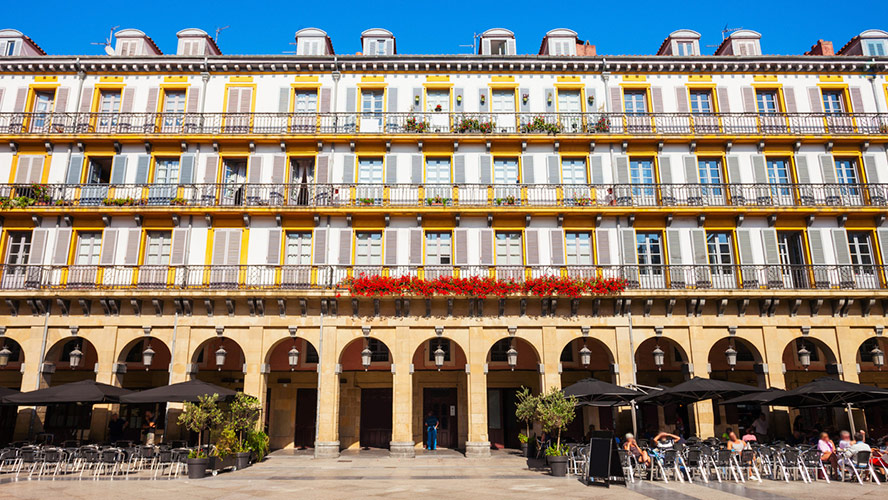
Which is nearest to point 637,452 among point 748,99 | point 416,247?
point 416,247

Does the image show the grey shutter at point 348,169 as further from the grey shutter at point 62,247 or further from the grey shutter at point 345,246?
the grey shutter at point 62,247

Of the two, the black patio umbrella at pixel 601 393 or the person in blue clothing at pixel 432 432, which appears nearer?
the black patio umbrella at pixel 601 393

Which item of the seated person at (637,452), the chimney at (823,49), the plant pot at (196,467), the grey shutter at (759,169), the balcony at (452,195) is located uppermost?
the chimney at (823,49)

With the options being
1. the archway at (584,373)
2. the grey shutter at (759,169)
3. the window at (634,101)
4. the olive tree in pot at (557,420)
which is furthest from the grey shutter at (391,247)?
the grey shutter at (759,169)

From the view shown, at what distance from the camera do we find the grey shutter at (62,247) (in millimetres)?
25328

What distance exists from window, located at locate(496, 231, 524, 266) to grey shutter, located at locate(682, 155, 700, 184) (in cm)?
758

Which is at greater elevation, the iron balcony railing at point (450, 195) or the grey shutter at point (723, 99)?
the grey shutter at point (723, 99)

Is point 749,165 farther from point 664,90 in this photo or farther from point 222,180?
point 222,180

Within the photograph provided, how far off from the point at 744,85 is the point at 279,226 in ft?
68.1

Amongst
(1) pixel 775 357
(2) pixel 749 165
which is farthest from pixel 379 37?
(1) pixel 775 357

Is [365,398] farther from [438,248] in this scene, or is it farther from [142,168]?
[142,168]

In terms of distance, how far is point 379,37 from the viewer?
1142 inches

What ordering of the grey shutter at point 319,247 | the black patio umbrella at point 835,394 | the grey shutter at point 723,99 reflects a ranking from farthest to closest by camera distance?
the grey shutter at point 723,99
the grey shutter at point 319,247
the black patio umbrella at point 835,394

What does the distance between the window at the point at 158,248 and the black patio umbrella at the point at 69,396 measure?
20.2 feet
